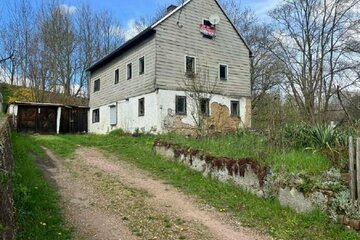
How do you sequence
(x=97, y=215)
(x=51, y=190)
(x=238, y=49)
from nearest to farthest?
(x=97, y=215)
(x=51, y=190)
(x=238, y=49)

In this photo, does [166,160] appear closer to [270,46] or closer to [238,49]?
[238,49]

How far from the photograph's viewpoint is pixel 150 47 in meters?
21.9

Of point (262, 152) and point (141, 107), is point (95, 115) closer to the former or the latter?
point (141, 107)

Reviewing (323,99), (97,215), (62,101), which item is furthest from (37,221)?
Answer: (62,101)

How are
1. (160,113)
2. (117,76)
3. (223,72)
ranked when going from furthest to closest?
(117,76), (223,72), (160,113)

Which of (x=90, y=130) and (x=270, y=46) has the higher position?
(x=270, y=46)

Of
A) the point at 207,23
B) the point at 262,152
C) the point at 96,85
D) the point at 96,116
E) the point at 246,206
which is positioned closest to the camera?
the point at 246,206

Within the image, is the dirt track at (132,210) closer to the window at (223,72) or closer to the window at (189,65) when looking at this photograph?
the window at (189,65)

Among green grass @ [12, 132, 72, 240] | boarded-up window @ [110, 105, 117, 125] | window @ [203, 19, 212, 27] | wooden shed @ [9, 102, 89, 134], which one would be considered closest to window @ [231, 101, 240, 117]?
window @ [203, 19, 212, 27]

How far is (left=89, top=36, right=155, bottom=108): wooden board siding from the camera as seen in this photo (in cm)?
2184

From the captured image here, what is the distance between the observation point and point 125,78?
81.8ft

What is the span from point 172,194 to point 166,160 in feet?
14.2

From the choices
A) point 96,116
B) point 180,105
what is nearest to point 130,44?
point 180,105

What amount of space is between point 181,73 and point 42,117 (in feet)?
38.7
